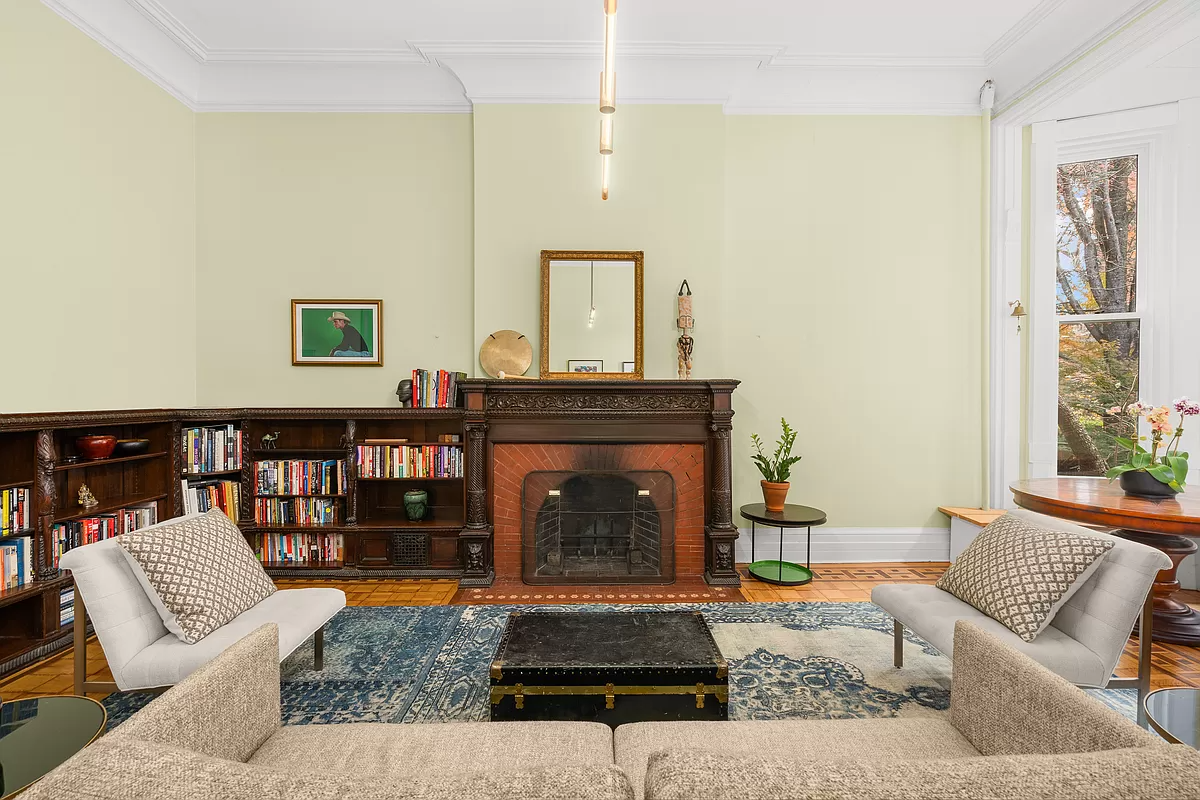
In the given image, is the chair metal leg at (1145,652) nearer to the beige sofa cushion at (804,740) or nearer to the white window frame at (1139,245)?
the beige sofa cushion at (804,740)

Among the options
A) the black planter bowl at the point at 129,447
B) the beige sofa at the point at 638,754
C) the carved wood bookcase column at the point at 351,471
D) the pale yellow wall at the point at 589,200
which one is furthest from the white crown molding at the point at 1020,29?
the black planter bowl at the point at 129,447

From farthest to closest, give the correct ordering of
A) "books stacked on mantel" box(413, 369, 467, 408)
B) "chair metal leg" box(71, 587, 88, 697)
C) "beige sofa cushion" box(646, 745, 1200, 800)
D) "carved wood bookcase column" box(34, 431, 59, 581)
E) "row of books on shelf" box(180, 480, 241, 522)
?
1. "books stacked on mantel" box(413, 369, 467, 408)
2. "row of books on shelf" box(180, 480, 241, 522)
3. "carved wood bookcase column" box(34, 431, 59, 581)
4. "chair metal leg" box(71, 587, 88, 697)
5. "beige sofa cushion" box(646, 745, 1200, 800)

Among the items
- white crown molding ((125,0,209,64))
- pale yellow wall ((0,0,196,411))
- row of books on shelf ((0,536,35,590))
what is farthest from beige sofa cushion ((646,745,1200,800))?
white crown molding ((125,0,209,64))

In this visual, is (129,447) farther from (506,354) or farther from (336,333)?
(506,354)

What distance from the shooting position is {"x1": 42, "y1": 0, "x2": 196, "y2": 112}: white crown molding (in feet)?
11.1

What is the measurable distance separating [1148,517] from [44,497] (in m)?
5.56

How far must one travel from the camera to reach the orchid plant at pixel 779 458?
438cm

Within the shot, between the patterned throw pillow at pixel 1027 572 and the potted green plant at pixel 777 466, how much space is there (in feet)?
5.87

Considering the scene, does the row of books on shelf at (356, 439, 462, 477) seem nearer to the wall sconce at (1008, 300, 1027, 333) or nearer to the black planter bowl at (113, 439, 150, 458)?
the black planter bowl at (113, 439, 150, 458)

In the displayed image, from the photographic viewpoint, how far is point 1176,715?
177 centimetres

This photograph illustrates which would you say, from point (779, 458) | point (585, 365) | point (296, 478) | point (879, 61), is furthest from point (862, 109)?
point (296, 478)

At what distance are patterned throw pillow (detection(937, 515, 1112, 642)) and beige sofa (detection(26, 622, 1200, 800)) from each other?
77cm

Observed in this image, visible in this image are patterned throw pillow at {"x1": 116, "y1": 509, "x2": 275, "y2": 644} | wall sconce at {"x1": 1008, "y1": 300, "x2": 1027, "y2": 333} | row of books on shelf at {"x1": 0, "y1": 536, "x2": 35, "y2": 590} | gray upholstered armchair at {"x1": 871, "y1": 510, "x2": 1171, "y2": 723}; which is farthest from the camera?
wall sconce at {"x1": 1008, "y1": 300, "x2": 1027, "y2": 333}

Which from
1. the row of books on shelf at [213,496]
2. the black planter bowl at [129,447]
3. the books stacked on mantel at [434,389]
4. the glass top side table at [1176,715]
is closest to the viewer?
the glass top side table at [1176,715]
